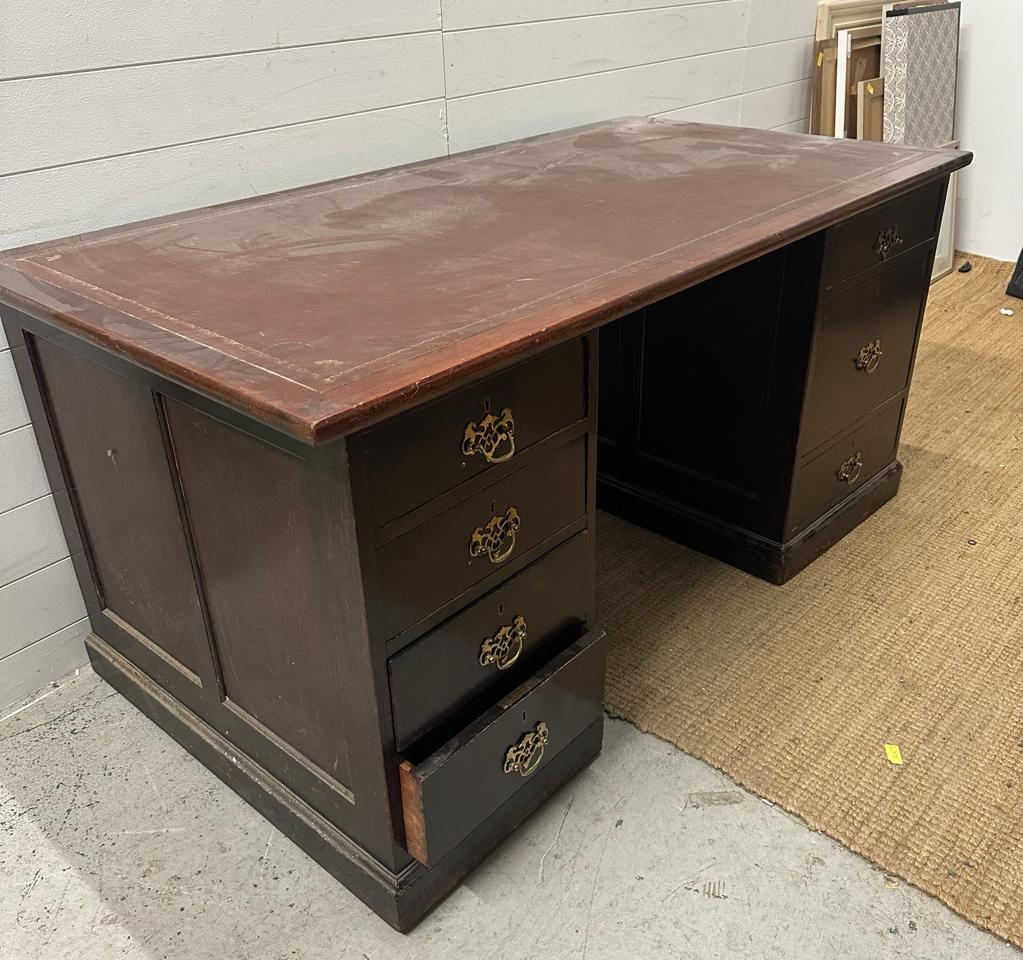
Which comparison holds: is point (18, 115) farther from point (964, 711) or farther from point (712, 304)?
point (964, 711)

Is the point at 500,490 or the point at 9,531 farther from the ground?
the point at 500,490

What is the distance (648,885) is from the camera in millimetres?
1333

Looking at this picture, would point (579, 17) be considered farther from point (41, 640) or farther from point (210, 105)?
point (41, 640)

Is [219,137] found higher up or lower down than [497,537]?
higher up

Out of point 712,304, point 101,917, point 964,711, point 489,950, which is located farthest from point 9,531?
point 964,711

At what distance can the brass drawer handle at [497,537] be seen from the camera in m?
1.19

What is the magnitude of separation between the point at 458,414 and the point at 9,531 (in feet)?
2.91

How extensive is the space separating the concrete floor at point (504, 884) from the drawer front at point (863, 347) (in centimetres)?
74

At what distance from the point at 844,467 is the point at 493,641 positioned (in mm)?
1048

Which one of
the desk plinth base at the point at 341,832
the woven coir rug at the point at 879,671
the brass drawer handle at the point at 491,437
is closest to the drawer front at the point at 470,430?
the brass drawer handle at the point at 491,437

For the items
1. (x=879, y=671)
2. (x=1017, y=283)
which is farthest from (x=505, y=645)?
(x=1017, y=283)

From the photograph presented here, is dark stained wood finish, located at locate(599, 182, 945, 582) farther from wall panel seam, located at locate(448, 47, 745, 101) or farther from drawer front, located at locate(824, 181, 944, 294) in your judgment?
wall panel seam, located at locate(448, 47, 745, 101)

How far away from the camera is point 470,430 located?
1.11 meters

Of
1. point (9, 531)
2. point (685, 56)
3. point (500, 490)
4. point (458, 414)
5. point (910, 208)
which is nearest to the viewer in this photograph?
point (458, 414)
